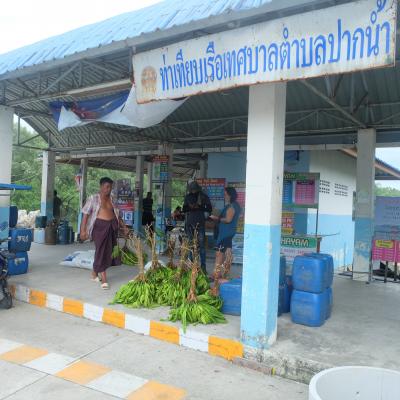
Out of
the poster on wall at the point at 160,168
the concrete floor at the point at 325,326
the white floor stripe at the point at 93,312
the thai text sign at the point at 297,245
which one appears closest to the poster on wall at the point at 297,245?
the thai text sign at the point at 297,245

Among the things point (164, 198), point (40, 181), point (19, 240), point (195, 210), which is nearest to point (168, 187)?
point (164, 198)

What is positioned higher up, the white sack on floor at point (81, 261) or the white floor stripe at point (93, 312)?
the white sack on floor at point (81, 261)

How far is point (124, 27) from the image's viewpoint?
468cm

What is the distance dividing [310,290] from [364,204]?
422 cm

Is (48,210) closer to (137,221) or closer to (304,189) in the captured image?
(137,221)

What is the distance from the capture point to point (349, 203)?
44.3 feet

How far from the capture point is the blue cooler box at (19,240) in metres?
6.48

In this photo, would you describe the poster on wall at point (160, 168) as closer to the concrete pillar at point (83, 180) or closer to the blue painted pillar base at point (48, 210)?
the blue painted pillar base at point (48, 210)

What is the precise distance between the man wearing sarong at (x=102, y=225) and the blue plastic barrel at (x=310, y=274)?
279 cm

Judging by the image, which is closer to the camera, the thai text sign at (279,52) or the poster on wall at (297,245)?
the thai text sign at (279,52)

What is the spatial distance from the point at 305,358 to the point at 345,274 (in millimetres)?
5076

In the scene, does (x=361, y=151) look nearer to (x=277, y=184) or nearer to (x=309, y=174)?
(x=309, y=174)

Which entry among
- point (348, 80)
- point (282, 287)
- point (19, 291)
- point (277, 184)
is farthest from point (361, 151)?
point (19, 291)

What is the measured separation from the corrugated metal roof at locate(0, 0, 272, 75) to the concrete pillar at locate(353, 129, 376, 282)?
5.04 metres
